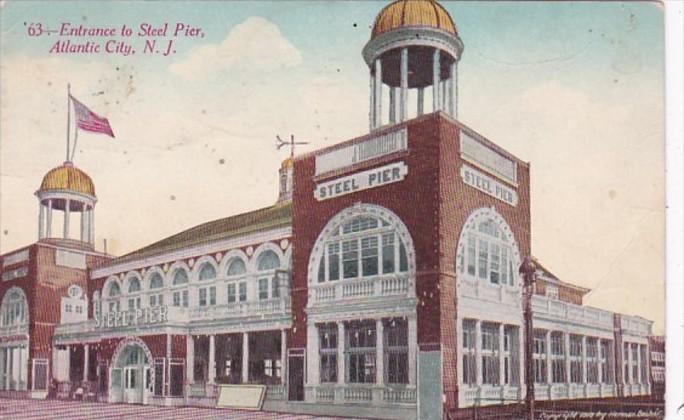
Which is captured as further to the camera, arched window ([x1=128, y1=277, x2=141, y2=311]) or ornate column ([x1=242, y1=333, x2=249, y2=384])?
arched window ([x1=128, y1=277, x2=141, y2=311])

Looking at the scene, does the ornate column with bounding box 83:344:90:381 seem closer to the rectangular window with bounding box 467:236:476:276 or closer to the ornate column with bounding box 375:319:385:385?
the ornate column with bounding box 375:319:385:385

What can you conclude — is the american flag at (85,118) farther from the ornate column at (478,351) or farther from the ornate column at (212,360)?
the ornate column at (478,351)

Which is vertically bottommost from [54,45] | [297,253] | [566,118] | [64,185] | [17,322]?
[17,322]

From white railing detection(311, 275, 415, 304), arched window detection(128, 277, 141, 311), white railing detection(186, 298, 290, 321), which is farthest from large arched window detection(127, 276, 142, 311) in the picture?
white railing detection(311, 275, 415, 304)

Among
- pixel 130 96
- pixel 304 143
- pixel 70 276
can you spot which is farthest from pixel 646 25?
pixel 70 276

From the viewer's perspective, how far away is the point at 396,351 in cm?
1102

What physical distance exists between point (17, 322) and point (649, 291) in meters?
9.58

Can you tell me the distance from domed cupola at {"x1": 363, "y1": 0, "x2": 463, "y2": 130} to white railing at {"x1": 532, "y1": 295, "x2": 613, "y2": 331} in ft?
9.13

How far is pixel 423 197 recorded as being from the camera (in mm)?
10977

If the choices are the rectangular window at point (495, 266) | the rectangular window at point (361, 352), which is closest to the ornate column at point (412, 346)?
the rectangular window at point (361, 352)

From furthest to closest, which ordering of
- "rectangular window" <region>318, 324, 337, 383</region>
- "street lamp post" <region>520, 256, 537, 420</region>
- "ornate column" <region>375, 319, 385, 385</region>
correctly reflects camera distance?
"rectangular window" <region>318, 324, 337, 383</region>, "ornate column" <region>375, 319, 385, 385</region>, "street lamp post" <region>520, 256, 537, 420</region>

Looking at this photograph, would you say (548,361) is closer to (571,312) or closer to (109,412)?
(571,312)

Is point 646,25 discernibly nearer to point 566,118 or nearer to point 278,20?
point 566,118

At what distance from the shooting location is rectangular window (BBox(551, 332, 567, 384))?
11602mm
